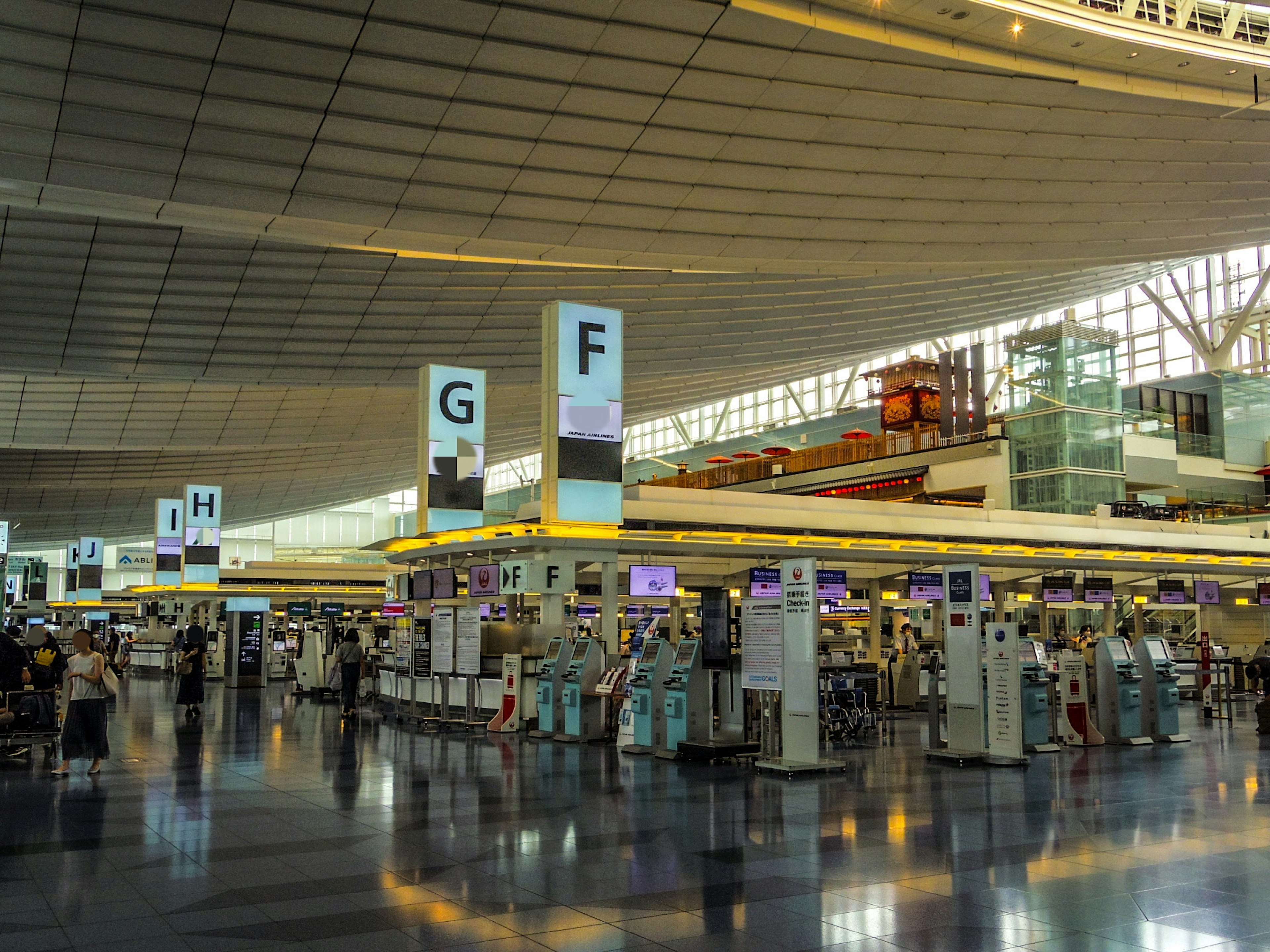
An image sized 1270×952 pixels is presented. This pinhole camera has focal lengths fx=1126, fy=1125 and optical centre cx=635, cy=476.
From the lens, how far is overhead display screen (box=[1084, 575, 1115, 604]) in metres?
23.3

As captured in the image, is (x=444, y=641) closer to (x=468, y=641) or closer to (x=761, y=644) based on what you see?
(x=468, y=641)

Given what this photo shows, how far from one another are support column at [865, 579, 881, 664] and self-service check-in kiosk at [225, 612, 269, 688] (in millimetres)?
16743

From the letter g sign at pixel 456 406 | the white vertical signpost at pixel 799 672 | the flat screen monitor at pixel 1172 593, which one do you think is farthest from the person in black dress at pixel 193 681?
the flat screen monitor at pixel 1172 593

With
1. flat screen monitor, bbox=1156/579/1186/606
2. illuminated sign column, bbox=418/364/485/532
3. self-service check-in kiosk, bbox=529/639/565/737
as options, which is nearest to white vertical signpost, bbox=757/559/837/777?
self-service check-in kiosk, bbox=529/639/565/737

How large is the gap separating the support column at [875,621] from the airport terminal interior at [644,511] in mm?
113

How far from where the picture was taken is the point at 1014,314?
137 feet

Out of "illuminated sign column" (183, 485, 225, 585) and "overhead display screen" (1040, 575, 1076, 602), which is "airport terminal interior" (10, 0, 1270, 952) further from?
"illuminated sign column" (183, 485, 225, 585)

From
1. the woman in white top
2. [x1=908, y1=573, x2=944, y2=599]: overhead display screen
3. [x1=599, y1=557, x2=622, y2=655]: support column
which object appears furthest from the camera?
[x1=908, y1=573, x2=944, y2=599]: overhead display screen

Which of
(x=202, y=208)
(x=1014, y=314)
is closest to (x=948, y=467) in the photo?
(x=1014, y=314)

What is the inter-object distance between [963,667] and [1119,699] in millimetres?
3372

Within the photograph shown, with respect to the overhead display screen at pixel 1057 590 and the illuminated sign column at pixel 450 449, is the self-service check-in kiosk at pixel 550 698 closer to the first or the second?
the illuminated sign column at pixel 450 449

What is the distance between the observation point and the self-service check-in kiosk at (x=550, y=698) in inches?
632

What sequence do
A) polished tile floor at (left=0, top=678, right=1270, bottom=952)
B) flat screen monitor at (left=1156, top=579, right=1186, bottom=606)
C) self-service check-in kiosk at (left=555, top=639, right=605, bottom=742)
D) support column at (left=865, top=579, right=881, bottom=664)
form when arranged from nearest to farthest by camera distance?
polished tile floor at (left=0, top=678, right=1270, bottom=952)
self-service check-in kiosk at (left=555, top=639, right=605, bottom=742)
support column at (left=865, top=579, right=881, bottom=664)
flat screen monitor at (left=1156, top=579, right=1186, bottom=606)

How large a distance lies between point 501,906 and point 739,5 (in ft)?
42.6
